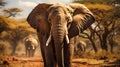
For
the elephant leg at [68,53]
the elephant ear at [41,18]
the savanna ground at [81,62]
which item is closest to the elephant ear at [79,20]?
the elephant leg at [68,53]

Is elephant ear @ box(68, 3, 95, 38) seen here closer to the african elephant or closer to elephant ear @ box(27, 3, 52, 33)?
the african elephant

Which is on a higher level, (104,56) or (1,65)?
(1,65)

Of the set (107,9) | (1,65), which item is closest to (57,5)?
(1,65)

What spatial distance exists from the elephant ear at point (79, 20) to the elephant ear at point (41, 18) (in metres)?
0.59

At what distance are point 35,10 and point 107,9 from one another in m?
15.5

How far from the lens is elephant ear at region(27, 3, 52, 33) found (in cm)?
790

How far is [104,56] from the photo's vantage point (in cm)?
1791

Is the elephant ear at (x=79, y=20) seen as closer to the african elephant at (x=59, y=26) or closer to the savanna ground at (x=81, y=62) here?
the african elephant at (x=59, y=26)

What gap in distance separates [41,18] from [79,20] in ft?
3.02

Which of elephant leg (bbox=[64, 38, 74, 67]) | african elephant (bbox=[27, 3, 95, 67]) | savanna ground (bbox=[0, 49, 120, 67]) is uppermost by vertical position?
african elephant (bbox=[27, 3, 95, 67])

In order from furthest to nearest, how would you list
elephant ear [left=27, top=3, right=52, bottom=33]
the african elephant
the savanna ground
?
the savanna ground → elephant ear [left=27, top=3, right=52, bottom=33] → the african elephant

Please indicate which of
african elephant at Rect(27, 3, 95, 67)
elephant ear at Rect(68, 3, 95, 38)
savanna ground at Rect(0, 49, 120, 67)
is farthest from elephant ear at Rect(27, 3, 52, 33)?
savanna ground at Rect(0, 49, 120, 67)

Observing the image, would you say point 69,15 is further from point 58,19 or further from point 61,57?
point 61,57

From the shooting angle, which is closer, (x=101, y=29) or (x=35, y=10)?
(x=35, y=10)
